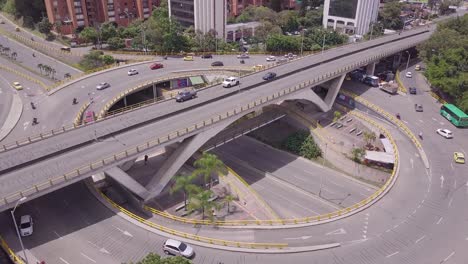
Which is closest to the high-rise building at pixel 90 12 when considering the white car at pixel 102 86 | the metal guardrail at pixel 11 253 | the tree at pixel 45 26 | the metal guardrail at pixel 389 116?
the tree at pixel 45 26

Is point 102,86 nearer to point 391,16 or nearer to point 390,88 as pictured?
point 390,88

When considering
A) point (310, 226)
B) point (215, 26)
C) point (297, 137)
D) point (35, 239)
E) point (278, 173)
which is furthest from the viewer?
point (215, 26)

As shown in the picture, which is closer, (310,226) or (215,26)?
(310,226)

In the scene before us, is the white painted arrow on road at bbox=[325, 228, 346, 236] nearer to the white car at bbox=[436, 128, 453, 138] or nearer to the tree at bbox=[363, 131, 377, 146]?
the tree at bbox=[363, 131, 377, 146]

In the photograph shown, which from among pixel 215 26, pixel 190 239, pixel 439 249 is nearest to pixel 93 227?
pixel 190 239

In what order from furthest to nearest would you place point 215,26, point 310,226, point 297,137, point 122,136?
point 215,26, point 297,137, point 122,136, point 310,226

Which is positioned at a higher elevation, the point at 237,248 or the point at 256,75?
the point at 256,75

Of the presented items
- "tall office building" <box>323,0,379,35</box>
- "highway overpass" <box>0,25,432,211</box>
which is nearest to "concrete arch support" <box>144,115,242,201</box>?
"highway overpass" <box>0,25,432,211</box>

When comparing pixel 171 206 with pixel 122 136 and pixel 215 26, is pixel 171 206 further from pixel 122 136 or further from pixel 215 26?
pixel 215 26
